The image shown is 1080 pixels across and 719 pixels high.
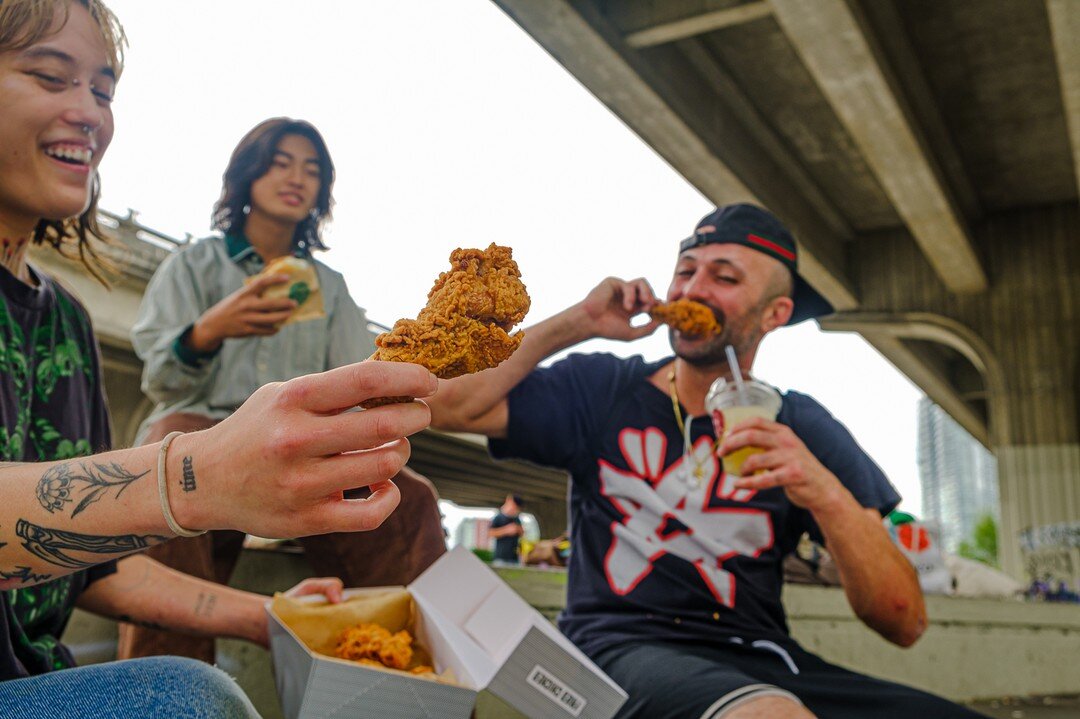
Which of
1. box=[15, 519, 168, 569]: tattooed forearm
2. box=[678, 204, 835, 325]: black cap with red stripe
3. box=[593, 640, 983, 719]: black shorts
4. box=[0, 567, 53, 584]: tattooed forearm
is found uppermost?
box=[678, 204, 835, 325]: black cap with red stripe

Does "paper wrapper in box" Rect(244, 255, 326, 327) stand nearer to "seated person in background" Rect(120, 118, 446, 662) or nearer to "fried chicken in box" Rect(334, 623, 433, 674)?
"seated person in background" Rect(120, 118, 446, 662)

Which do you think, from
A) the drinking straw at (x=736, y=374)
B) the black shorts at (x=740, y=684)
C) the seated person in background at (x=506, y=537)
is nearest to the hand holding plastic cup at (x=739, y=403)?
the drinking straw at (x=736, y=374)

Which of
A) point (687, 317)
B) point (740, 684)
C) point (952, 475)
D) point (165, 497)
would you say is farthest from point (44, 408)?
point (952, 475)

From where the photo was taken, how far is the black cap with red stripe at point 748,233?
3.09 meters

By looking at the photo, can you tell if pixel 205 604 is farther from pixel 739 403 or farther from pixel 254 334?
pixel 739 403

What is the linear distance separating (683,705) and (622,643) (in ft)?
1.34

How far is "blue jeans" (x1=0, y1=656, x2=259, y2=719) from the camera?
1.32 m

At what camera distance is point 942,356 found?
2830 centimetres

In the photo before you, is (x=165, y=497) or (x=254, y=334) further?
(x=254, y=334)

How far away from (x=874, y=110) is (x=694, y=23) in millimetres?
2856

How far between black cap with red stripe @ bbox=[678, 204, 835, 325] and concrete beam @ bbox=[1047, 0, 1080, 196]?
24.5ft

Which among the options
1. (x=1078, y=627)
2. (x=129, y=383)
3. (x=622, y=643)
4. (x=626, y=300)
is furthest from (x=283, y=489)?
(x=129, y=383)

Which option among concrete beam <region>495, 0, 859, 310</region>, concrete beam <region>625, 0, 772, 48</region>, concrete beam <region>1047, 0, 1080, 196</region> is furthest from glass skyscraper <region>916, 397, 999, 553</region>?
concrete beam <region>625, 0, 772, 48</region>

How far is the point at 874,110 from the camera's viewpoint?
11.4 m
